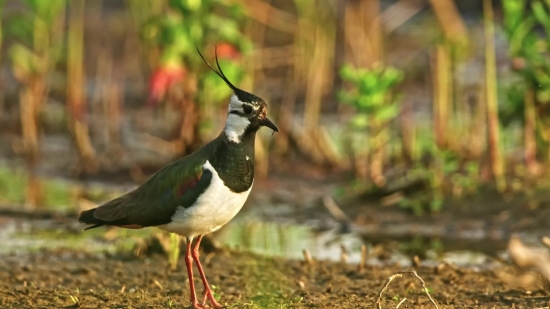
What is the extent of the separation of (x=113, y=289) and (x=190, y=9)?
139 inches

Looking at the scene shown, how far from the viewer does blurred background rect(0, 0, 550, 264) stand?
8.77 meters

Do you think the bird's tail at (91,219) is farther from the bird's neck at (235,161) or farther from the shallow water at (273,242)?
the shallow water at (273,242)

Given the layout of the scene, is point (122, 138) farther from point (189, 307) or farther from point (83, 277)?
point (189, 307)

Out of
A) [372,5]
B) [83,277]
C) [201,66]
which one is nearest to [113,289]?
[83,277]

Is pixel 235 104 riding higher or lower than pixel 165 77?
lower

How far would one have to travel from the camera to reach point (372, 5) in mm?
13609

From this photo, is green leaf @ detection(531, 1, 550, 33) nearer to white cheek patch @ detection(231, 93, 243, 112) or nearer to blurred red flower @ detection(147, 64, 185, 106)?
blurred red flower @ detection(147, 64, 185, 106)

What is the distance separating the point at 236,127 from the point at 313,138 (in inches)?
195

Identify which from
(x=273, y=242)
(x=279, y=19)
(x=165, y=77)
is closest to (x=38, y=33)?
(x=165, y=77)

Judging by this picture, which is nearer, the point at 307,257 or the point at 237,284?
the point at 237,284

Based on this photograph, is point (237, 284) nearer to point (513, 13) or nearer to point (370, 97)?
point (370, 97)

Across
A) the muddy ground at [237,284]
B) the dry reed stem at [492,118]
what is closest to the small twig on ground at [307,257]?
the muddy ground at [237,284]

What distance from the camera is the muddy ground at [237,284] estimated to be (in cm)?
594

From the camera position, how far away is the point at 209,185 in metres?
5.74
